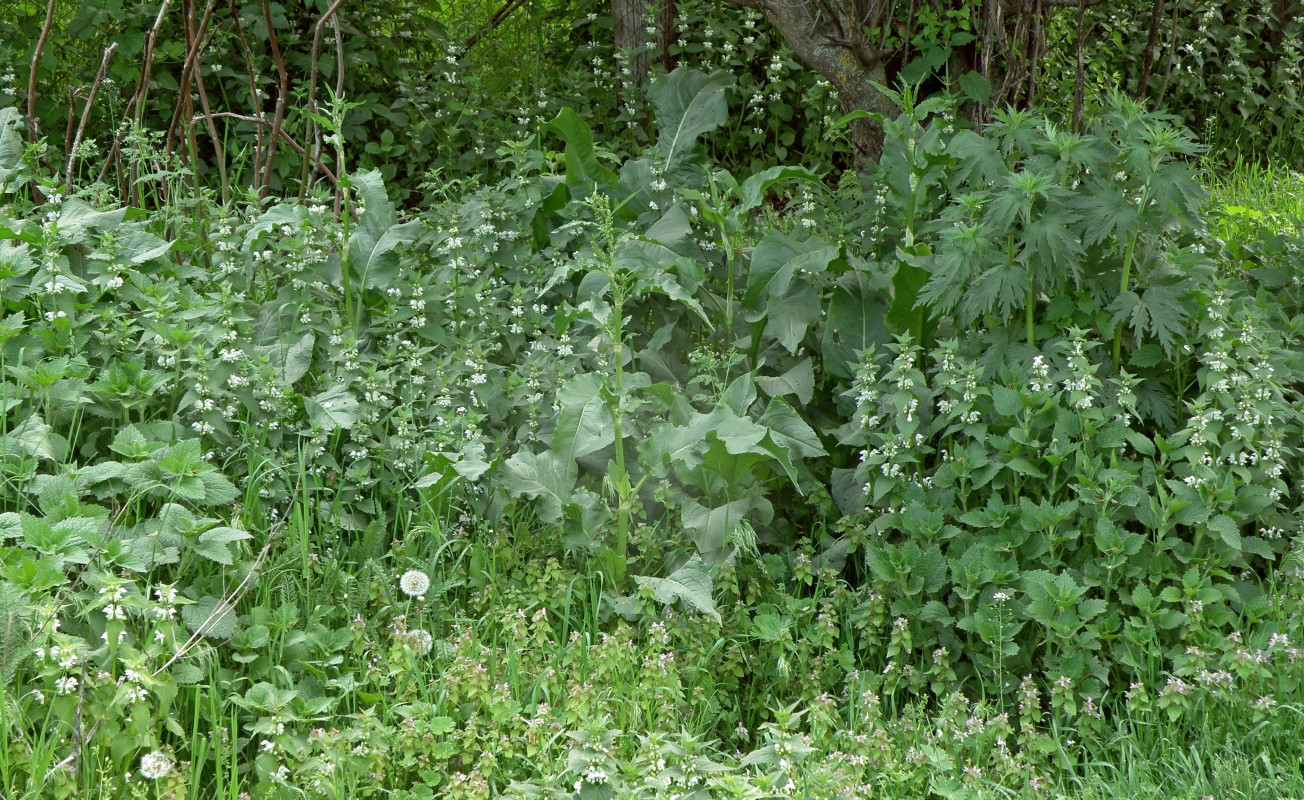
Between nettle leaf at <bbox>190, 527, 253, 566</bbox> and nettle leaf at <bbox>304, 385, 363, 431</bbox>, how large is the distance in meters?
0.67

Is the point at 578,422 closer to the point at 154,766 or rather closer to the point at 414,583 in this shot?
the point at 414,583

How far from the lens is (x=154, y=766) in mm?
2332

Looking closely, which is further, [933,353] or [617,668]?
[933,353]

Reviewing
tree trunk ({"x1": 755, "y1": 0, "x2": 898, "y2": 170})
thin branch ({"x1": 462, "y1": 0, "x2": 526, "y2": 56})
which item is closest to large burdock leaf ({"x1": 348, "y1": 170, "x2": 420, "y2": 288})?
tree trunk ({"x1": 755, "y1": 0, "x2": 898, "y2": 170})

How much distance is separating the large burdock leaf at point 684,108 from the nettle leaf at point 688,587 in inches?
77.3

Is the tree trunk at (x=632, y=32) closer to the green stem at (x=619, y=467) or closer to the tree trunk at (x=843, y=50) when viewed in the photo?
the tree trunk at (x=843, y=50)

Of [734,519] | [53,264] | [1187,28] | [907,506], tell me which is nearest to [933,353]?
[907,506]

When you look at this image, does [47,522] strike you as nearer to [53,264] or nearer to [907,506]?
[53,264]

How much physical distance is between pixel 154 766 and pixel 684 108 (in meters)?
3.25

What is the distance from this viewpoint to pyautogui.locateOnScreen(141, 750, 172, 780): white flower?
7.63 feet

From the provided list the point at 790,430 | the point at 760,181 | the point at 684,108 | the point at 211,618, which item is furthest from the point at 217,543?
the point at 684,108

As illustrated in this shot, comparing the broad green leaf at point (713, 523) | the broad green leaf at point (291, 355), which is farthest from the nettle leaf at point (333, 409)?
the broad green leaf at point (713, 523)

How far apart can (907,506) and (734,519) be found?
1.62ft

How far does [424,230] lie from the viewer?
4520 mm
